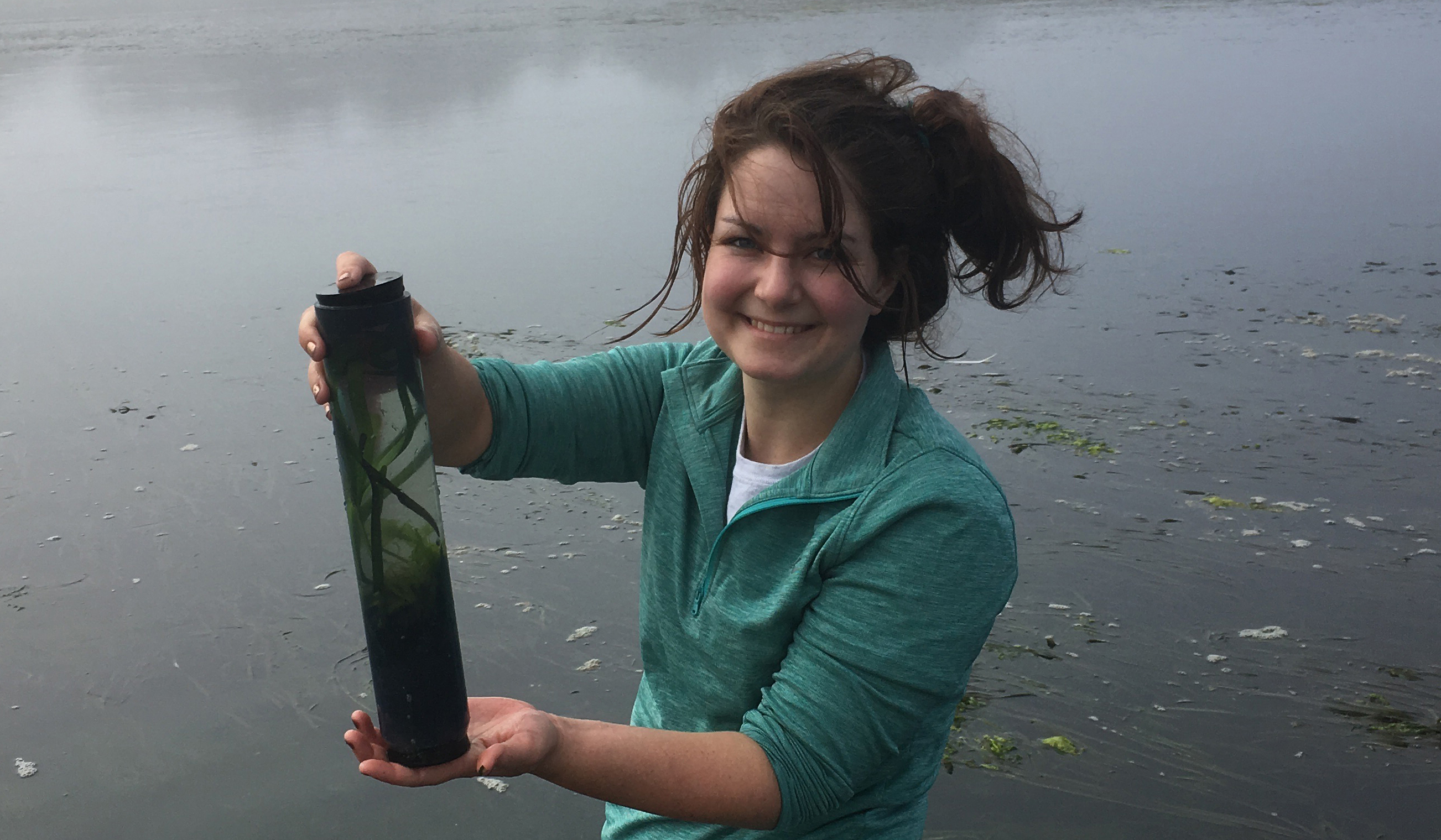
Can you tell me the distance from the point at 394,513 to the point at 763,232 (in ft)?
2.27

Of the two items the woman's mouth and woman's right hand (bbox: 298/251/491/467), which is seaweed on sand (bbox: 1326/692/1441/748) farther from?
woman's right hand (bbox: 298/251/491/467)

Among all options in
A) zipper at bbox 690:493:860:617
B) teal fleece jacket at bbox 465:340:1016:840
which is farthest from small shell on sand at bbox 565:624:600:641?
zipper at bbox 690:493:860:617

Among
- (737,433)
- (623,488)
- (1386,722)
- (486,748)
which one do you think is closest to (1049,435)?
(623,488)

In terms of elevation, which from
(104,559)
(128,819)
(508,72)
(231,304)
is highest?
(508,72)

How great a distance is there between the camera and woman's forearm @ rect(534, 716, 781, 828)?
1.72m

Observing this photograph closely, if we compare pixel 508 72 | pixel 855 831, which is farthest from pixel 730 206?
pixel 508 72

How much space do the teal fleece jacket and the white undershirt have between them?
0.07ft

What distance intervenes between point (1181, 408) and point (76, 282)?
20.2 ft

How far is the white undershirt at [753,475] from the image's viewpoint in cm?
206

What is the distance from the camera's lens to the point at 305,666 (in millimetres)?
3906

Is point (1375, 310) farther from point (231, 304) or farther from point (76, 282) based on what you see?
point (76, 282)

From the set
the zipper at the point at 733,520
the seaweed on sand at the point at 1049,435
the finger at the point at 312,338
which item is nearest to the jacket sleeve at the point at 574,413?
the zipper at the point at 733,520

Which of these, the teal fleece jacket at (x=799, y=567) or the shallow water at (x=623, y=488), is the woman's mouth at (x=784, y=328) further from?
the shallow water at (x=623, y=488)

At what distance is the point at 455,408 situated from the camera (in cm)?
210
